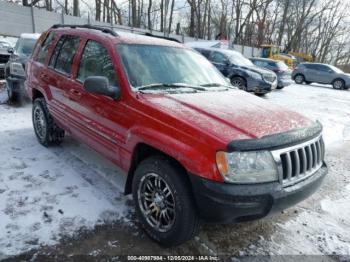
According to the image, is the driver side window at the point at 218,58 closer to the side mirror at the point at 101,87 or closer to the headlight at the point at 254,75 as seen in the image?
the headlight at the point at 254,75

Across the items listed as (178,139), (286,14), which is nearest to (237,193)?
(178,139)

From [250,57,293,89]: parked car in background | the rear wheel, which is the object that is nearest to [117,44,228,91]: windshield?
[250,57,293,89]: parked car in background

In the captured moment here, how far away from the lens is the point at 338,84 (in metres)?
20.5

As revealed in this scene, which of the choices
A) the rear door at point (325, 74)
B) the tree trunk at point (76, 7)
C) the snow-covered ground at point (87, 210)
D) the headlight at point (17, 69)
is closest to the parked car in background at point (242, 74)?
the snow-covered ground at point (87, 210)

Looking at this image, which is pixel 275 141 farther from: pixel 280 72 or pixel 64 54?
pixel 280 72

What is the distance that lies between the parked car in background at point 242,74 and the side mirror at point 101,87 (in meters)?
9.56

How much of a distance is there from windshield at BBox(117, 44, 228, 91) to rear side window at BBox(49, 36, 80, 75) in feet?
3.31

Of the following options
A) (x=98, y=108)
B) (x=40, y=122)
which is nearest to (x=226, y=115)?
(x=98, y=108)

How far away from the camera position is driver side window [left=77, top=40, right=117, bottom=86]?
348 cm

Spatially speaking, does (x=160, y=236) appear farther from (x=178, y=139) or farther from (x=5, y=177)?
(x=5, y=177)

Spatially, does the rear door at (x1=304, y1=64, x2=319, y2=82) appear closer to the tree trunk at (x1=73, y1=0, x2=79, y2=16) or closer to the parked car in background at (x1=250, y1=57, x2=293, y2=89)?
the parked car in background at (x1=250, y1=57, x2=293, y2=89)

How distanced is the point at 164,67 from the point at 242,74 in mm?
9009

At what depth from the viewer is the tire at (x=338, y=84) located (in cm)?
2028

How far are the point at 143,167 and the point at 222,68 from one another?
34.1ft
